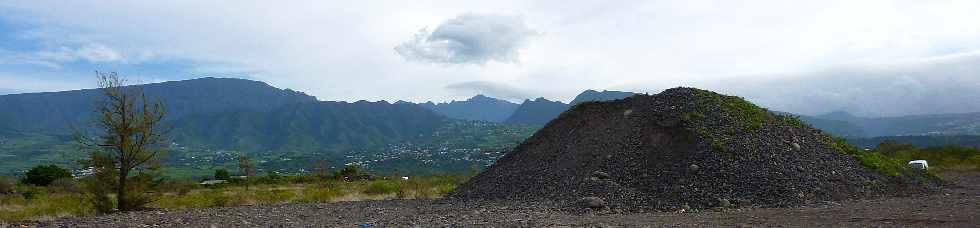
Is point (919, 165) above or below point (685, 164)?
below

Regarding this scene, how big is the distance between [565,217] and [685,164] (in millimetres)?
6803

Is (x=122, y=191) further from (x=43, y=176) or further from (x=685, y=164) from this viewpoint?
(x=43, y=176)

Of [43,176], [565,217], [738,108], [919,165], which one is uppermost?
[738,108]

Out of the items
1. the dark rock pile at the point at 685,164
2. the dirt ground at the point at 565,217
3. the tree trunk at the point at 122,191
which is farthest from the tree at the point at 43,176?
the dark rock pile at the point at 685,164

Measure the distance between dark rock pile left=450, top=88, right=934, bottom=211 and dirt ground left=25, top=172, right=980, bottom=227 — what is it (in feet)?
4.51

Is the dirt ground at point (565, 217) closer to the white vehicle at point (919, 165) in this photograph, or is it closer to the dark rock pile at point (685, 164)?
the dark rock pile at point (685, 164)

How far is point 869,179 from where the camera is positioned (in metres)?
22.4

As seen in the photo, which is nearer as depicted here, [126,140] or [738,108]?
[126,140]

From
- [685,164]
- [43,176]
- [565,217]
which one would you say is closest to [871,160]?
[685,164]

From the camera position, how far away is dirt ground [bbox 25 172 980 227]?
1457 centimetres

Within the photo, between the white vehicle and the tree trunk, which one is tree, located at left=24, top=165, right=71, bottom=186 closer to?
the tree trunk

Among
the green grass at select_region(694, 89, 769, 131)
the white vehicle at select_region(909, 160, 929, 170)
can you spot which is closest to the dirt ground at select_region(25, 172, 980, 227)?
the white vehicle at select_region(909, 160, 929, 170)

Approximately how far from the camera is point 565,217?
59.8 feet

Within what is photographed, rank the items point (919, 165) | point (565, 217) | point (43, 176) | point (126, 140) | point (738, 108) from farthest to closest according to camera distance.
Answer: point (43, 176), point (919, 165), point (738, 108), point (126, 140), point (565, 217)
